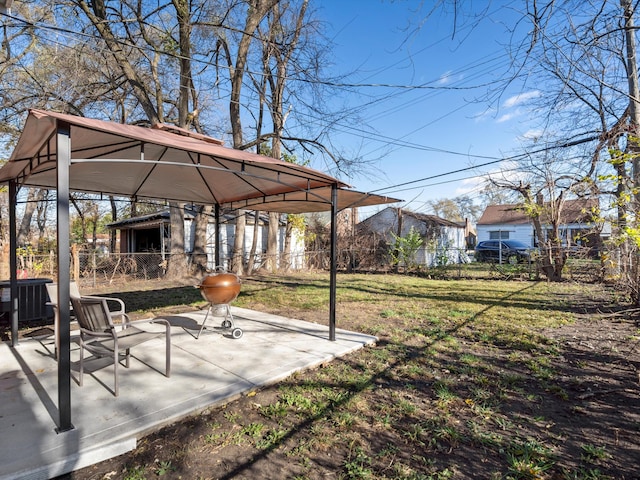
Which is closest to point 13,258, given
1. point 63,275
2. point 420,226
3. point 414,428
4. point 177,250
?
point 63,275

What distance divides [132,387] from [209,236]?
45.2 ft

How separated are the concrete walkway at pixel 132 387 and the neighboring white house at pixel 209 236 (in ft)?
32.7

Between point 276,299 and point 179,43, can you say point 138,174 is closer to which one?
point 276,299

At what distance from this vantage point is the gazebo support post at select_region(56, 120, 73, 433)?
7.64 feet

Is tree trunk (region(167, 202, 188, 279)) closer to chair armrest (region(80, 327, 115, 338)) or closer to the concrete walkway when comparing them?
the concrete walkway

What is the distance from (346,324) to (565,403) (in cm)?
335

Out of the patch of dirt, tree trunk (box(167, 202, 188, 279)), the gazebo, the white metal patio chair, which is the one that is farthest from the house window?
the white metal patio chair

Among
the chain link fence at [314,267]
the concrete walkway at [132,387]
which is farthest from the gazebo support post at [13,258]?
the chain link fence at [314,267]

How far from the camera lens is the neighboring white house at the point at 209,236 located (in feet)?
50.5

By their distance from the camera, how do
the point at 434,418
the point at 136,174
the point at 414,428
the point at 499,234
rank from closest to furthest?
the point at 414,428
the point at 434,418
the point at 136,174
the point at 499,234

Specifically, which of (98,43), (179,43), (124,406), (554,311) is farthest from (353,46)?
(124,406)

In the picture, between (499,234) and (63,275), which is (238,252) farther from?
(499,234)

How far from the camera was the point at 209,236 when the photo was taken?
16.3 m

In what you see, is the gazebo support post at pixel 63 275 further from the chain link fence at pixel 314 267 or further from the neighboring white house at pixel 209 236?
the neighboring white house at pixel 209 236
